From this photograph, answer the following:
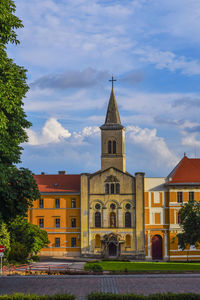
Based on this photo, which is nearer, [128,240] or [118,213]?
[128,240]

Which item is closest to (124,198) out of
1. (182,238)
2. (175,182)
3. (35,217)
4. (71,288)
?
(175,182)

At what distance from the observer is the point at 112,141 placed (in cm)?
7656

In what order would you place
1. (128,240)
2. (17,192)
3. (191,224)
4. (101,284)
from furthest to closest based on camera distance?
(128,240)
(191,224)
(17,192)
(101,284)

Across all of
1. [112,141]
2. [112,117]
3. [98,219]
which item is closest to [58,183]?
[98,219]

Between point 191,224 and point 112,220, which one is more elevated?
point 112,220

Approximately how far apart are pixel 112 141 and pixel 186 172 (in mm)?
12567

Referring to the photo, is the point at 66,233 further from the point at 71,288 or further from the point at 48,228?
the point at 71,288

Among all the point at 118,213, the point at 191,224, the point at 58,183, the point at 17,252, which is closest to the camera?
the point at 17,252

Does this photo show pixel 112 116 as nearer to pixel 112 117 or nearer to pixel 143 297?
pixel 112 117

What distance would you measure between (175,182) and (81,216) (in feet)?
49.0

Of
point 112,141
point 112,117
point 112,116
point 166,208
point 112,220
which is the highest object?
point 112,116

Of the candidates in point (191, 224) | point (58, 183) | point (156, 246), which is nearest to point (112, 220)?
point (156, 246)

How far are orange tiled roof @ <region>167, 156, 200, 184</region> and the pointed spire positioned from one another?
36.7 feet

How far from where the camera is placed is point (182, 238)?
5322 cm
